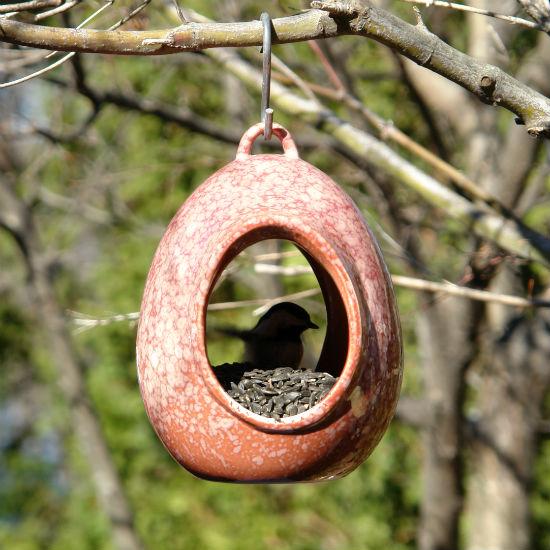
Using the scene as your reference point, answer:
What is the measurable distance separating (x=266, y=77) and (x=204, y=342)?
0.59m

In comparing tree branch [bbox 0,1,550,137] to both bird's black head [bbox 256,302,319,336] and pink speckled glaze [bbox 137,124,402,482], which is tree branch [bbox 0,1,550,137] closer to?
pink speckled glaze [bbox 137,124,402,482]

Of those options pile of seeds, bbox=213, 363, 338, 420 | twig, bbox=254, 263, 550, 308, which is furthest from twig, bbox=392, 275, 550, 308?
pile of seeds, bbox=213, 363, 338, 420

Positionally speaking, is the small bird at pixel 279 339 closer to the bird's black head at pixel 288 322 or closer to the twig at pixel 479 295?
the bird's black head at pixel 288 322

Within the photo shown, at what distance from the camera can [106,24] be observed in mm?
5363

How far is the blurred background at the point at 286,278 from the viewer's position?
168 inches

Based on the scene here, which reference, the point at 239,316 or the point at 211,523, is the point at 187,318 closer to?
the point at 239,316

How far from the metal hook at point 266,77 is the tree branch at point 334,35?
0.08 feet

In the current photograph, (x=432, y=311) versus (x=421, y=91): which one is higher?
(x=421, y=91)

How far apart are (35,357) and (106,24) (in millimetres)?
6349

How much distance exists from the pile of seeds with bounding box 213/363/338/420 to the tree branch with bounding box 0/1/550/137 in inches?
29.0

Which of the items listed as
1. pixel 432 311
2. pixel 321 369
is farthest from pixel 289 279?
pixel 321 369

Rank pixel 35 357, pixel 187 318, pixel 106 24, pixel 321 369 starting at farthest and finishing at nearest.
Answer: pixel 35 357 → pixel 106 24 → pixel 321 369 → pixel 187 318

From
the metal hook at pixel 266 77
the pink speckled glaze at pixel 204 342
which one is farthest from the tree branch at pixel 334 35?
the pink speckled glaze at pixel 204 342

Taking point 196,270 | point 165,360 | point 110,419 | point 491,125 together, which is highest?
point 491,125
